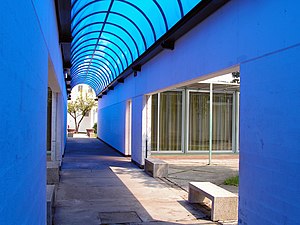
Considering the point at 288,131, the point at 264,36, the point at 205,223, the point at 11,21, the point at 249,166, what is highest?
the point at 264,36

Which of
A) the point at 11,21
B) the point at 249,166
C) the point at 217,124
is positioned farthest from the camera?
the point at 217,124

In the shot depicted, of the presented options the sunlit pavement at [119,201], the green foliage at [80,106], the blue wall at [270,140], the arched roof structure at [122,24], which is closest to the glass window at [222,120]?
the arched roof structure at [122,24]

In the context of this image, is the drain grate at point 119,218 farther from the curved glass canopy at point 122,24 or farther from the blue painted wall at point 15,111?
the curved glass canopy at point 122,24

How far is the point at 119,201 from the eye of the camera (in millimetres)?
7457

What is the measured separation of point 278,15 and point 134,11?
6.32 m

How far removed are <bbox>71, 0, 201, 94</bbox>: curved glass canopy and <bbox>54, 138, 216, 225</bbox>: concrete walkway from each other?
158 inches

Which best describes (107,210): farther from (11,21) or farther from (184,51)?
(11,21)

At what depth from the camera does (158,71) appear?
10164 mm

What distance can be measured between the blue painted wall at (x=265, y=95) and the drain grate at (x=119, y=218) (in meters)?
2.04

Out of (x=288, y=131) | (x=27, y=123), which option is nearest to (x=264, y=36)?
(x=288, y=131)

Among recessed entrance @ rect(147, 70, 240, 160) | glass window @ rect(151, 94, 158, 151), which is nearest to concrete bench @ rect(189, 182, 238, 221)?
recessed entrance @ rect(147, 70, 240, 160)

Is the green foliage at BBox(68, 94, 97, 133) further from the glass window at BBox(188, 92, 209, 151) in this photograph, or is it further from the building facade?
the building facade

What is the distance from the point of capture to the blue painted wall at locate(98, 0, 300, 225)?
383 cm

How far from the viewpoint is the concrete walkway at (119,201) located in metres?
6.13
